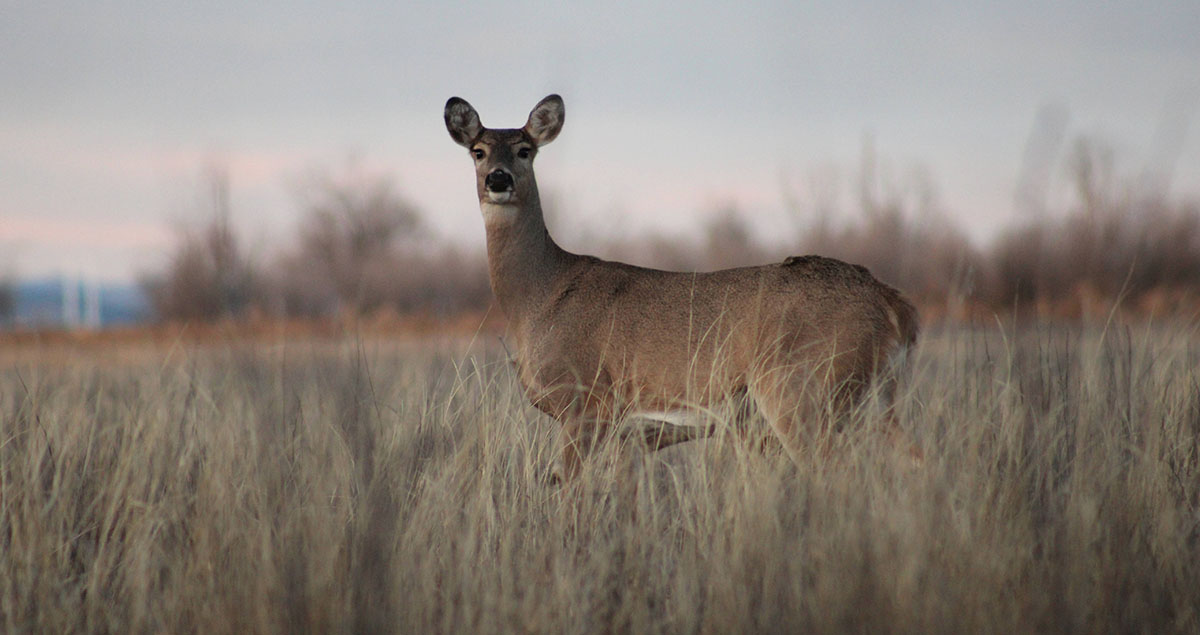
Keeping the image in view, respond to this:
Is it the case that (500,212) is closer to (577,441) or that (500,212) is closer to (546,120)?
(546,120)

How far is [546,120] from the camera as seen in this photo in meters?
6.38

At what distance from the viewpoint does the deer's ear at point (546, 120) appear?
6.32m

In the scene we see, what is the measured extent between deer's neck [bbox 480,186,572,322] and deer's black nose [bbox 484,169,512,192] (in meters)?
0.36

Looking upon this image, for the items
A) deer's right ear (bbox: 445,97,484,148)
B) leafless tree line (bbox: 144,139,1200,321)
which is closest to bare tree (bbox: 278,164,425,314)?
leafless tree line (bbox: 144,139,1200,321)

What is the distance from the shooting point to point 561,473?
510 centimetres

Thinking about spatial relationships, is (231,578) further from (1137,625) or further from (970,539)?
(1137,625)

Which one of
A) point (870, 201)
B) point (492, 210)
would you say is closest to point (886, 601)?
point (870, 201)

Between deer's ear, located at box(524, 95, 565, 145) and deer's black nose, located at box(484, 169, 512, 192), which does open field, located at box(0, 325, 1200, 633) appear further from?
deer's ear, located at box(524, 95, 565, 145)

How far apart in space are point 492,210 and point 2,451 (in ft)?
8.67

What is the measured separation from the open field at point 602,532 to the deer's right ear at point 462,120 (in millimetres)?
1699

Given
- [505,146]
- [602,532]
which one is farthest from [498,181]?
[602,532]

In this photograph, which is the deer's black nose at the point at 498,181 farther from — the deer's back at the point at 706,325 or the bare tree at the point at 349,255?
the bare tree at the point at 349,255

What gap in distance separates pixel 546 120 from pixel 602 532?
276cm

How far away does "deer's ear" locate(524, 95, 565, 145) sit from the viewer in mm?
6316
